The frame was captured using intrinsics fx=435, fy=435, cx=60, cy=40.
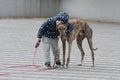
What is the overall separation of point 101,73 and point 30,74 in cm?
173

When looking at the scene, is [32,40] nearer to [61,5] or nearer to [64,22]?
[64,22]

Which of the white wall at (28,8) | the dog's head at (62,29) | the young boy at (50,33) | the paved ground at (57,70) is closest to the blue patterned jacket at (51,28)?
the young boy at (50,33)

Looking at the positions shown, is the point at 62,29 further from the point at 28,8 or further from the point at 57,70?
the point at 28,8

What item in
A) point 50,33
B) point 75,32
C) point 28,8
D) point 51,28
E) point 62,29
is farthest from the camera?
point 28,8

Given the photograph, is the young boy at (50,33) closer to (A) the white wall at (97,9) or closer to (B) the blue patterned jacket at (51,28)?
(B) the blue patterned jacket at (51,28)

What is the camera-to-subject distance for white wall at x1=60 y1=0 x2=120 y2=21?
3519 centimetres

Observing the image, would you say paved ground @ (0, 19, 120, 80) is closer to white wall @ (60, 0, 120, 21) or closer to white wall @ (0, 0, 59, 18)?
white wall @ (0, 0, 59, 18)

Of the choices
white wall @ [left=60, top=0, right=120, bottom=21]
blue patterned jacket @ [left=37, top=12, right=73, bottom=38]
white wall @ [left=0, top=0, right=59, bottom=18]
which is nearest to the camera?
blue patterned jacket @ [left=37, top=12, right=73, bottom=38]

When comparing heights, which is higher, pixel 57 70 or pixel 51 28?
pixel 51 28

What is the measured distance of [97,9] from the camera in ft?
116

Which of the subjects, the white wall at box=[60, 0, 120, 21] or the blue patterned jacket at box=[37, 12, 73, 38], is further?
the white wall at box=[60, 0, 120, 21]

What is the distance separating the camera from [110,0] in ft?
116

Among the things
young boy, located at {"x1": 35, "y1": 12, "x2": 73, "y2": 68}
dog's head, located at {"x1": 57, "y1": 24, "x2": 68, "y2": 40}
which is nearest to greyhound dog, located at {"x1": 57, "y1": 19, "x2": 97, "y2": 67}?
dog's head, located at {"x1": 57, "y1": 24, "x2": 68, "y2": 40}

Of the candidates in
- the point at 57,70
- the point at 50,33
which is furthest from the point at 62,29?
the point at 57,70
